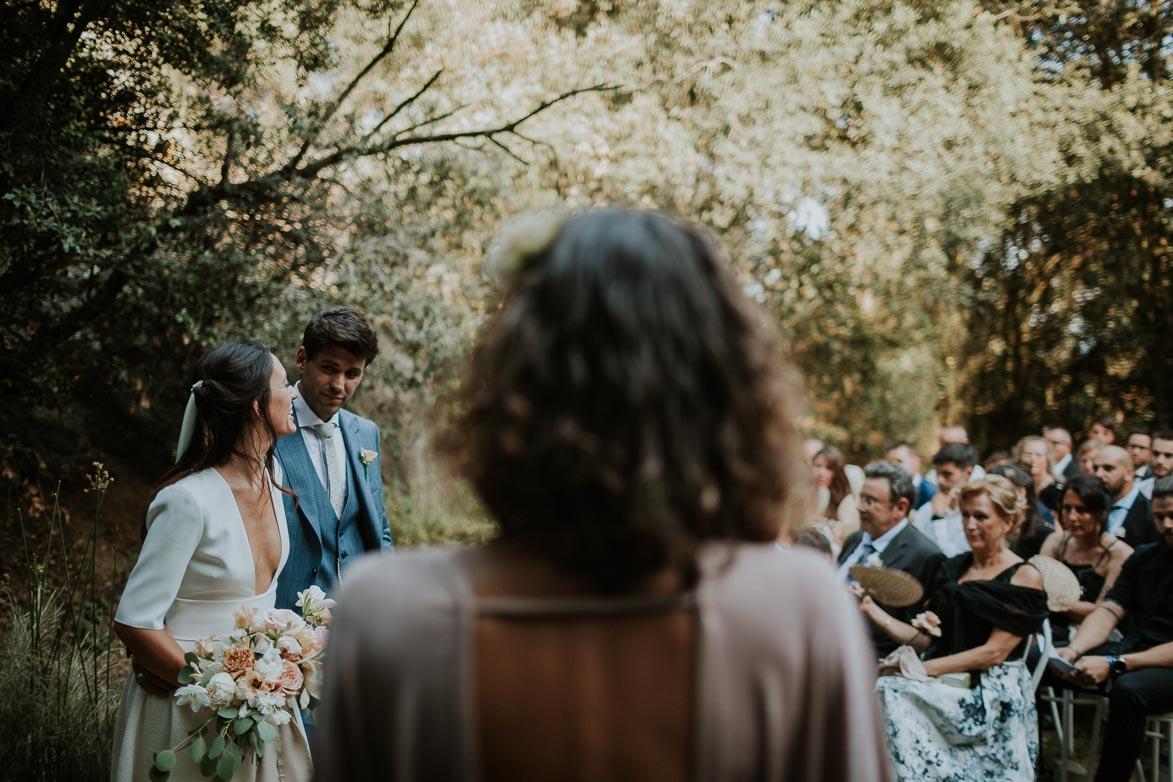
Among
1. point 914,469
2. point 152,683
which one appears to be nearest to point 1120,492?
point 914,469

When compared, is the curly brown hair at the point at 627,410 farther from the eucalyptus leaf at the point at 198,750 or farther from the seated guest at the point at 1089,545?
the seated guest at the point at 1089,545

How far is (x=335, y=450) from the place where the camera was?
3.66 meters

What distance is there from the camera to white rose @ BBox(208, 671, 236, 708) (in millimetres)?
2389

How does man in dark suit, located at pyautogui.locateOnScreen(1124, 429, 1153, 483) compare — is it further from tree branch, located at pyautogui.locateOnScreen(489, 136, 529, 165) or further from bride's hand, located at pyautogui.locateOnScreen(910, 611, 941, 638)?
tree branch, located at pyautogui.locateOnScreen(489, 136, 529, 165)

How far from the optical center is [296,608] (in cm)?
337

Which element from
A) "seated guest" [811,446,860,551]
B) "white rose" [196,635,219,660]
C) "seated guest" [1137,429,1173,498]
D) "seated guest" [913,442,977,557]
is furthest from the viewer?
"seated guest" [1137,429,1173,498]

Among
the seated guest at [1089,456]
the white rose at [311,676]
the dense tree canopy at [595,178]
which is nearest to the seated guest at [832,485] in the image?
the seated guest at [1089,456]

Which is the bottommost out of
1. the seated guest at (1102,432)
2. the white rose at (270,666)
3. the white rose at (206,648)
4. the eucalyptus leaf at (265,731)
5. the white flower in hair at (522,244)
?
the eucalyptus leaf at (265,731)

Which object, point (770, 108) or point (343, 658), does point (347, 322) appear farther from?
point (770, 108)

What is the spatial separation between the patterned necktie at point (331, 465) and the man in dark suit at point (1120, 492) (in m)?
5.56

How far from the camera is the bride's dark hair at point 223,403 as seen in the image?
263cm

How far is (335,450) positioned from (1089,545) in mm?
4743

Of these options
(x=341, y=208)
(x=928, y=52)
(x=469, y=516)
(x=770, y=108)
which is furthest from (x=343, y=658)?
(x=928, y=52)

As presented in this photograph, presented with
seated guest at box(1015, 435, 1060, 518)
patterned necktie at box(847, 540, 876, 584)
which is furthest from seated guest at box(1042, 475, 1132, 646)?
seated guest at box(1015, 435, 1060, 518)
